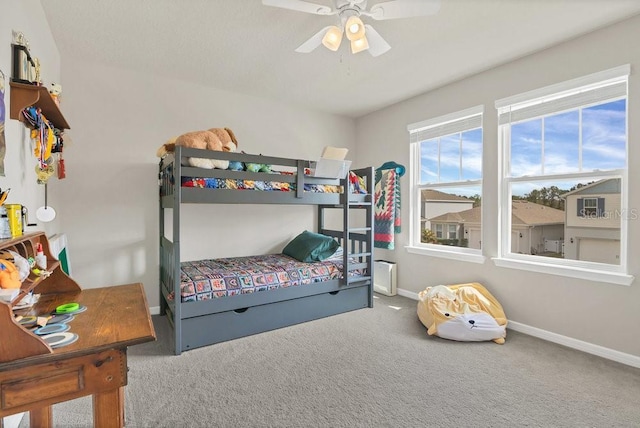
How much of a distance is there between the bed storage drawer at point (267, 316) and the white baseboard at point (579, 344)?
1498mm

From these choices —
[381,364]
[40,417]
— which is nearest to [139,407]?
[40,417]

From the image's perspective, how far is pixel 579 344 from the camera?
8.33 feet

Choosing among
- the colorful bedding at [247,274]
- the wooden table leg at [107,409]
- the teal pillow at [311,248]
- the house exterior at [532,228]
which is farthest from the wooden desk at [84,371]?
the house exterior at [532,228]

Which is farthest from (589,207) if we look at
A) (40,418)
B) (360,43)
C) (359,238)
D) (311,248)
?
(40,418)

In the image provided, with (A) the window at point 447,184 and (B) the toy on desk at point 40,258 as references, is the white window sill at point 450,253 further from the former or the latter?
(B) the toy on desk at point 40,258

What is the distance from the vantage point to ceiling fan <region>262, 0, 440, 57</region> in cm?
183

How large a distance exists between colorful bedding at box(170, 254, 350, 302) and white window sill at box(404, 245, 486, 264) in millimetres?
996

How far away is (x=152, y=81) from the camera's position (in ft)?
10.7

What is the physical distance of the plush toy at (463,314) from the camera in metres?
2.69

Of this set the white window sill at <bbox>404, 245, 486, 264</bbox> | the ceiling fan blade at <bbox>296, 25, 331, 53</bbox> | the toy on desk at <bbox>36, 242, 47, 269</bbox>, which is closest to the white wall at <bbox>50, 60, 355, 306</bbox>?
the toy on desk at <bbox>36, 242, 47, 269</bbox>

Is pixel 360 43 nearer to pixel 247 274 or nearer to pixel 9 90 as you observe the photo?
pixel 9 90

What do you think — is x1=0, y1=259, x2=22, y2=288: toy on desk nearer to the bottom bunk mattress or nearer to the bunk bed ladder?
the bottom bunk mattress

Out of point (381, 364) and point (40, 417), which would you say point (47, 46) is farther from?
point (381, 364)

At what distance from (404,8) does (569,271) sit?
238 centimetres
